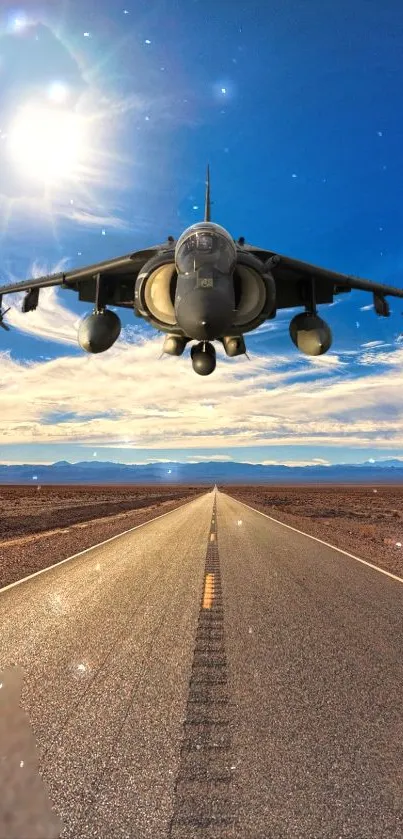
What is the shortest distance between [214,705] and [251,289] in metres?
8.96

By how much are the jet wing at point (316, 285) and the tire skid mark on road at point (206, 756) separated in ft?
33.6

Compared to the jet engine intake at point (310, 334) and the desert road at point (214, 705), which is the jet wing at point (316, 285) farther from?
the desert road at point (214, 705)

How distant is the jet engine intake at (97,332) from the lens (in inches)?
484

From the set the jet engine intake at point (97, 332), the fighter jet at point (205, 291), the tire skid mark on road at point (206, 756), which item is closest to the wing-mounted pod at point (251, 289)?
the fighter jet at point (205, 291)

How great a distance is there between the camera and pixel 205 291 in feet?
31.6

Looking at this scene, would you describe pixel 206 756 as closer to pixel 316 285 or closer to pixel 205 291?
pixel 205 291

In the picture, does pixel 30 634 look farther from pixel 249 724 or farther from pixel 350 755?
pixel 350 755

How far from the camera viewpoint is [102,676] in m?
4.68

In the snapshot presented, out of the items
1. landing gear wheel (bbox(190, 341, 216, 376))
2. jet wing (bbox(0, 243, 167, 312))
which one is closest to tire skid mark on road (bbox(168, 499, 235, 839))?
landing gear wheel (bbox(190, 341, 216, 376))

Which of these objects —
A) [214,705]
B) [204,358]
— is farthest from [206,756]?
[204,358]

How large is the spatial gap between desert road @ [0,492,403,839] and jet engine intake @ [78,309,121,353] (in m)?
5.87

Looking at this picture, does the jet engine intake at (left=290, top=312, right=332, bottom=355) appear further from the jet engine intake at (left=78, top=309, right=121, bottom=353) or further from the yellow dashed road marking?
the yellow dashed road marking

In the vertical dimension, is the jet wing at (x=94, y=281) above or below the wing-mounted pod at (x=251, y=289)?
above

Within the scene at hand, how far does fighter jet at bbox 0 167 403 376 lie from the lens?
9875mm
